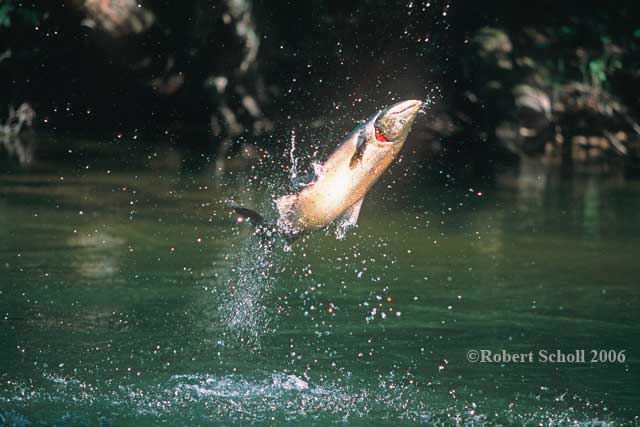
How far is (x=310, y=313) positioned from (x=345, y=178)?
2503mm

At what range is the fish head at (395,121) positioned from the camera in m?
4.93

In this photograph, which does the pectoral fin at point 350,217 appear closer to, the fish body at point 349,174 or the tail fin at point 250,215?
the fish body at point 349,174

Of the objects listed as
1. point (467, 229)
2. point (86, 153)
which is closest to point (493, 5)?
point (86, 153)

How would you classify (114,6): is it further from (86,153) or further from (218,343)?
(218,343)

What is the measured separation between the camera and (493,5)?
2164 cm

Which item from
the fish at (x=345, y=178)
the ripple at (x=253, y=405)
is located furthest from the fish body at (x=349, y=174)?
the ripple at (x=253, y=405)

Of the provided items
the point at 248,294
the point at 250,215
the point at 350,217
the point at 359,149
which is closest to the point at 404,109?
the point at 359,149

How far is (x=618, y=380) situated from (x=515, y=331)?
3.41ft

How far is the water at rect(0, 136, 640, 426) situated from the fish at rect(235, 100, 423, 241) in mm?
929

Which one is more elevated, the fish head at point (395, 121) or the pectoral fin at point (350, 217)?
the fish head at point (395, 121)

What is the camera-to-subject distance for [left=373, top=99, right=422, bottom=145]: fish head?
493 centimetres

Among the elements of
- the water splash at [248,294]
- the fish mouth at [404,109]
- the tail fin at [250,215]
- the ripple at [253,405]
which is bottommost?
the ripple at [253,405]

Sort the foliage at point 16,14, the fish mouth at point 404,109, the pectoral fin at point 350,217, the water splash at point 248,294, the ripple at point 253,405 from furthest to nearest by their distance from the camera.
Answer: the foliage at point 16,14
the water splash at point 248,294
the ripple at point 253,405
the pectoral fin at point 350,217
the fish mouth at point 404,109

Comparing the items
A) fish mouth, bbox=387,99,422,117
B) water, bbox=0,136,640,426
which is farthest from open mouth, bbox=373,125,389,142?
water, bbox=0,136,640,426
